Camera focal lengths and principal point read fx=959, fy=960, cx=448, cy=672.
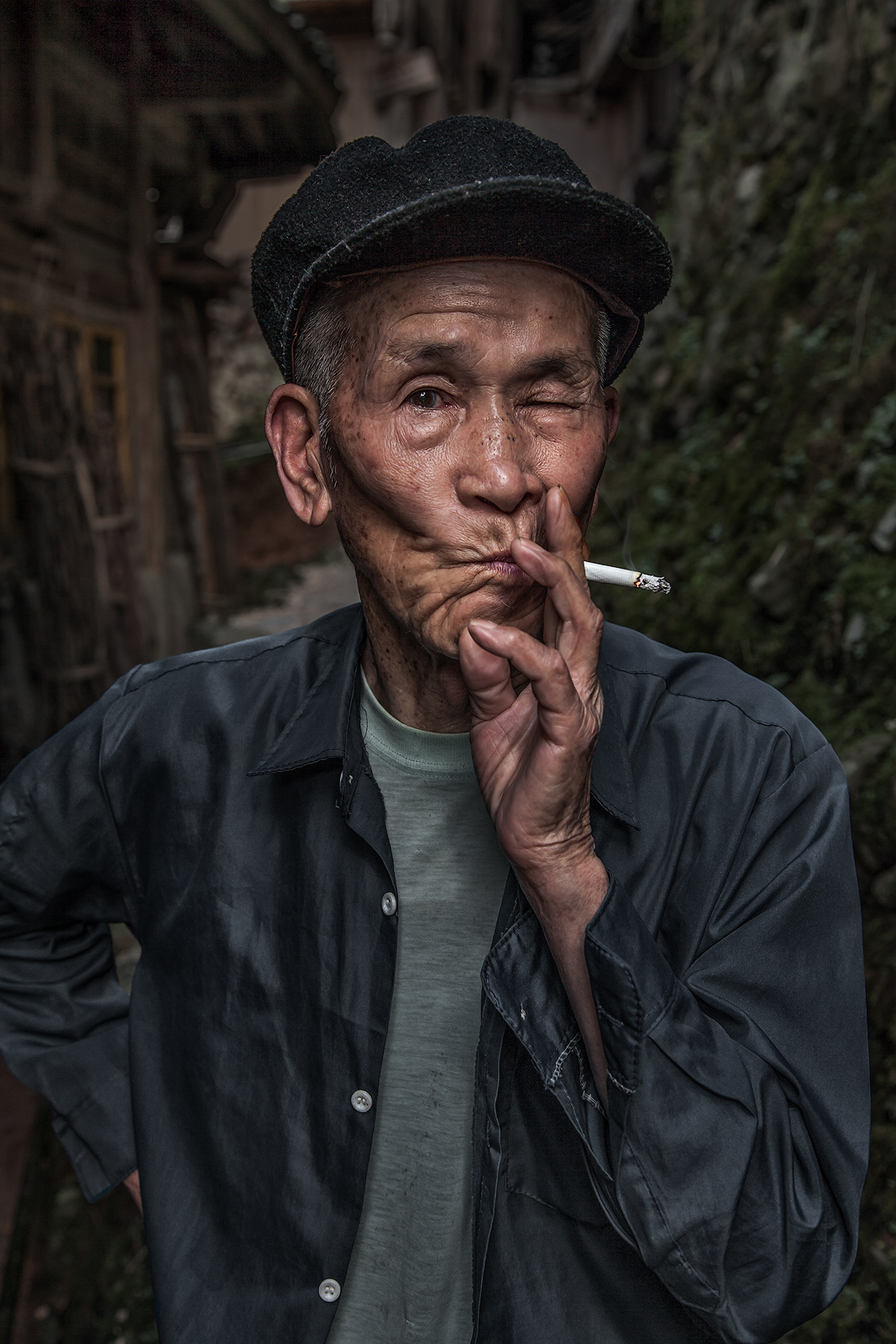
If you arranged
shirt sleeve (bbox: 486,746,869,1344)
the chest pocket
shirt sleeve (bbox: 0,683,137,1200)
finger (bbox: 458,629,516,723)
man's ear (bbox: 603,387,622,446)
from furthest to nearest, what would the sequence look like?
shirt sleeve (bbox: 0,683,137,1200) < man's ear (bbox: 603,387,622,446) < the chest pocket < finger (bbox: 458,629,516,723) < shirt sleeve (bbox: 486,746,869,1344)

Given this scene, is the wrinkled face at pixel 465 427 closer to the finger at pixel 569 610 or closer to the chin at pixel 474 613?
the chin at pixel 474 613

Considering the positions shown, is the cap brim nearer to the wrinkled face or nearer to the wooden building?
the wrinkled face

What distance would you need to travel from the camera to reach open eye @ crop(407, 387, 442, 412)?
1424 mm

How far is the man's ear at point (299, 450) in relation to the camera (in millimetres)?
1625

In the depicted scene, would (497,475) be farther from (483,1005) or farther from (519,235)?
(483,1005)

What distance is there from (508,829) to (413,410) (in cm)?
63

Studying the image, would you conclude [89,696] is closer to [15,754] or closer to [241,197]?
[15,754]

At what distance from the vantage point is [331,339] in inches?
59.6

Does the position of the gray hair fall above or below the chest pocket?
above

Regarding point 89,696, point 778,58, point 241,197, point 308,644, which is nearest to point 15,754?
point 89,696

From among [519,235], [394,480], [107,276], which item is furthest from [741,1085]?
[107,276]

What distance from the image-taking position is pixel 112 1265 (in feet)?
11.6

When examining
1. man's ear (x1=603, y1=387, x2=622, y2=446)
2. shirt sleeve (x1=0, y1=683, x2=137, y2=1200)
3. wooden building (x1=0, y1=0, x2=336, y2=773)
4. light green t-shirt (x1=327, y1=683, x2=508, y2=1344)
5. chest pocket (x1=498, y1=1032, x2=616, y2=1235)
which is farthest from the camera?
wooden building (x1=0, y1=0, x2=336, y2=773)

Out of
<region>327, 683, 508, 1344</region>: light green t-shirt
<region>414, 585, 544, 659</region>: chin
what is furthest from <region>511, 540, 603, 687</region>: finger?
<region>327, 683, 508, 1344</region>: light green t-shirt
